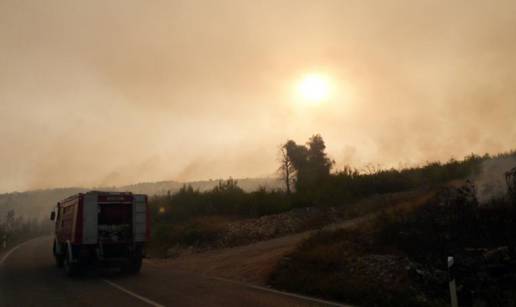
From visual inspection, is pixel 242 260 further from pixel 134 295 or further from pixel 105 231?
pixel 134 295

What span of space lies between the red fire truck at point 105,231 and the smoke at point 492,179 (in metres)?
13.8

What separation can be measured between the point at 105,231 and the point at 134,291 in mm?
4964

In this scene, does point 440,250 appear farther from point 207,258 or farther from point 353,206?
point 353,206

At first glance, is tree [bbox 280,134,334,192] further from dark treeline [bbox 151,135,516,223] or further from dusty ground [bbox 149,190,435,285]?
dusty ground [bbox 149,190,435,285]

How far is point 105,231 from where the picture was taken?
675 inches

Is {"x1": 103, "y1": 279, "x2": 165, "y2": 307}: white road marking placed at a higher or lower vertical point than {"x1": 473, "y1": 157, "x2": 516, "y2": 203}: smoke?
lower

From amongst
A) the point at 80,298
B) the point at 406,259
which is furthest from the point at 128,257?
the point at 406,259

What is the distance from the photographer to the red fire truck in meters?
16.7

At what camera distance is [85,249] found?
54.5 ft

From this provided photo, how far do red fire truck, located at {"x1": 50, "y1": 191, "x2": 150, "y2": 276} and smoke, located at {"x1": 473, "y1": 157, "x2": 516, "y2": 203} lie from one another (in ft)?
45.3

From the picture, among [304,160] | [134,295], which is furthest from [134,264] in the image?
[304,160]

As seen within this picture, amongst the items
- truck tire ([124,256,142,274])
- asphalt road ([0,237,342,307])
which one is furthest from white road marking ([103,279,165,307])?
truck tire ([124,256,142,274])

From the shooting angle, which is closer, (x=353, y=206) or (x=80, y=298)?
(x=80, y=298)

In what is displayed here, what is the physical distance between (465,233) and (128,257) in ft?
40.7
